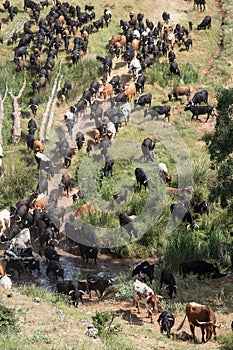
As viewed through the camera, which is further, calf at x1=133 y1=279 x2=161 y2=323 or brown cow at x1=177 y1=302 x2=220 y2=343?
calf at x1=133 y1=279 x2=161 y2=323

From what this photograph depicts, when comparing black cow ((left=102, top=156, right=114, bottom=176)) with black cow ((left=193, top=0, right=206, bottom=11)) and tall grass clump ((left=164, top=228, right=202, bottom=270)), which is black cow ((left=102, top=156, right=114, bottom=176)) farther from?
black cow ((left=193, top=0, right=206, bottom=11))

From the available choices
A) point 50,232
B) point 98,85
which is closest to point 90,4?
point 98,85

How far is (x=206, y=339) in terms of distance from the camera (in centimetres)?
1677

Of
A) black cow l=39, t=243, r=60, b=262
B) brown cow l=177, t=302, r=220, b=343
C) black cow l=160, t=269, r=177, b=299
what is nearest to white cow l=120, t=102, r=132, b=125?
black cow l=39, t=243, r=60, b=262

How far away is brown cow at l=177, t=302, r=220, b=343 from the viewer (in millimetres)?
16625

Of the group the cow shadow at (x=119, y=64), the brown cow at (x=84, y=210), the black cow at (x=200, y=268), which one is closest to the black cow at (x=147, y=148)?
the brown cow at (x=84, y=210)

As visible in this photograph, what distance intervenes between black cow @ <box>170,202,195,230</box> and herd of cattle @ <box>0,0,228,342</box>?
0.13ft

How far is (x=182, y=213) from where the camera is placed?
25375mm

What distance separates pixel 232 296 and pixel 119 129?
1464 centimetres

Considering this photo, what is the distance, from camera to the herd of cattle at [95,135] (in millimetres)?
20109

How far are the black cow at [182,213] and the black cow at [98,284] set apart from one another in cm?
565

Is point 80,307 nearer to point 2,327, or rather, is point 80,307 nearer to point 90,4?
point 2,327

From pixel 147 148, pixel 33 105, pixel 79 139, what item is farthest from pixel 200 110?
pixel 33 105

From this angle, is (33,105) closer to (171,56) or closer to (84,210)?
(171,56)
